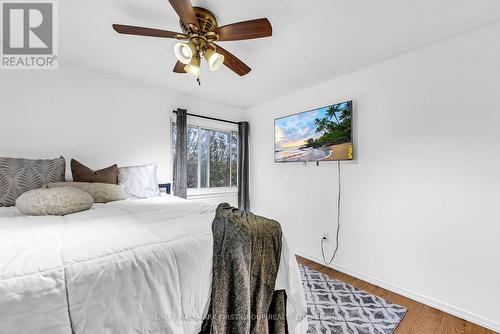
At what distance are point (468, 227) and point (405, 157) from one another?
2.41 feet

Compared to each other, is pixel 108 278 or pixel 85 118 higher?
pixel 85 118

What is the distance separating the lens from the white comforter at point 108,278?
654mm

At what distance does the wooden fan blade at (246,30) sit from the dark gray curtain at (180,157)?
1735 millimetres

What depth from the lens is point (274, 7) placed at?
1547mm

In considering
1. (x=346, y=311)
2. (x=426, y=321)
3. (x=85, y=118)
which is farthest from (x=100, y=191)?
(x=426, y=321)

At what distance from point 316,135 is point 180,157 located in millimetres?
1916

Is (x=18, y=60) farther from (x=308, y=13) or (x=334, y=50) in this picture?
(x=334, y=50)

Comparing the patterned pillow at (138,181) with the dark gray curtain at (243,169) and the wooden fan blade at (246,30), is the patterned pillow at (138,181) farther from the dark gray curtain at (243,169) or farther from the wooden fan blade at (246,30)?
the wooden fan blade at (246,30)

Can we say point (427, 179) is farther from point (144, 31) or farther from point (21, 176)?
point (21, 176)

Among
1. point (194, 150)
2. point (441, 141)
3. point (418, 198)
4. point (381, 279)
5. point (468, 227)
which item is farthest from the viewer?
point (194, 150)

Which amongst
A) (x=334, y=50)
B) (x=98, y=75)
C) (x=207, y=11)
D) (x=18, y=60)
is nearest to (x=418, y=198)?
(x=334, y=50)

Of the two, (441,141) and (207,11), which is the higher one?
(207,11)

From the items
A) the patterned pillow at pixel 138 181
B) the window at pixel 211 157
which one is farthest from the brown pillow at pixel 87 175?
the window at pixel 211 157

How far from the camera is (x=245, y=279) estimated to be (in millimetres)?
1032
